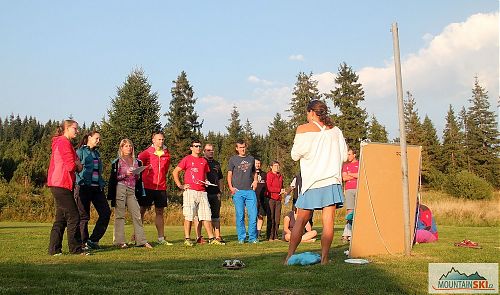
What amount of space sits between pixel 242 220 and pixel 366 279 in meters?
6.04

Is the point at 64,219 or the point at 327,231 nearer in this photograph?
the point at 327,231

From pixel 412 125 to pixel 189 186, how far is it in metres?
58.6

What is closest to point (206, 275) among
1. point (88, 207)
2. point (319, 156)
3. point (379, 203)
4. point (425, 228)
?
point (319, 156)

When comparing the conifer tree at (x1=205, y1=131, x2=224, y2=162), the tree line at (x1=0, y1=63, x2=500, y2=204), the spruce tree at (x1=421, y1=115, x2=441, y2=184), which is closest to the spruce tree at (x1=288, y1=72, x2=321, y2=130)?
the tree line at (x1=0, y1=63, x2=500, y2=204)

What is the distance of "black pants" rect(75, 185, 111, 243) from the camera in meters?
8.09

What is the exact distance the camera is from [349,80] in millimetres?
57562

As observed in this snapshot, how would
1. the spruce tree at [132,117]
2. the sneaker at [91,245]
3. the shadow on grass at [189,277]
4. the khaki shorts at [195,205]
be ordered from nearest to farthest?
the shadow on grass at [189,277], the sneaker at [91,245], the khaki shorts at [195,205], the spruce tree at [132,117]

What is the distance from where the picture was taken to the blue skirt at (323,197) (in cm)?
565

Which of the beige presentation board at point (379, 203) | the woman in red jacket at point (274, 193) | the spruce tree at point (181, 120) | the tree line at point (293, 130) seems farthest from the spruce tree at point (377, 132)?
the beige presentation board at point (379, 203)

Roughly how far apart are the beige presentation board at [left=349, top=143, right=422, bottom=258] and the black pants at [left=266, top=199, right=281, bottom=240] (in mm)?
4467

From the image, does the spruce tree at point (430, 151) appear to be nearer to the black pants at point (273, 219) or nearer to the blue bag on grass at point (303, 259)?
the black pants at point (273, 219)

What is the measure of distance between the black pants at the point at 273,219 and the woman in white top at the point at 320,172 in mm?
5472

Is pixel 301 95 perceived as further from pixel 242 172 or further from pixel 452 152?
pixel 242 172

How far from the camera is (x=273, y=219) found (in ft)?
37.8
